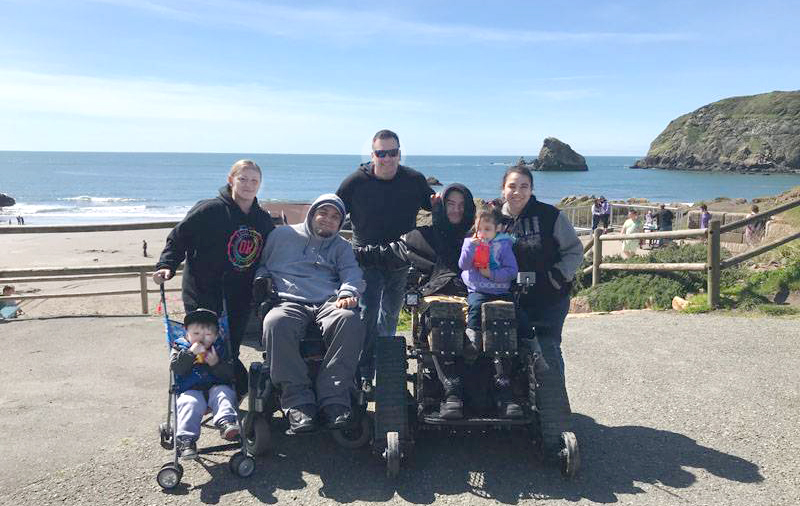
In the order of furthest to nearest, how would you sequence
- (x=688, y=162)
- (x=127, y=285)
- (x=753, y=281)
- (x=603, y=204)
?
(x=688, y=162) < (x=603, y=204) < (x=127, y=285) < (x=753, y=281)

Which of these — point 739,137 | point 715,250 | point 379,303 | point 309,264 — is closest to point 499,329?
point 309,264

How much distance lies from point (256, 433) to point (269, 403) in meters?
0.28

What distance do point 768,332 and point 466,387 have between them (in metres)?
4.81

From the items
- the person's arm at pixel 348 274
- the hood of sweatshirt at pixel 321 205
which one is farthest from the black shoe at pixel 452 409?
the hood of sweatshirt at pixel 321 205

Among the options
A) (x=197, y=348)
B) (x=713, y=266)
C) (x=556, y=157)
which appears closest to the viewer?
(x=197, y=348)

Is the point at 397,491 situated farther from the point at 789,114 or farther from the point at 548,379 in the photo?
the point at 789,114

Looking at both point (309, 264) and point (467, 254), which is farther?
point (309, 264)

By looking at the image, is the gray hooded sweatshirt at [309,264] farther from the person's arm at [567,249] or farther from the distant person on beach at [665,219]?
the distant person on beach at [665,219]

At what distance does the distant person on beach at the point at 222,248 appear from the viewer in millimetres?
4578

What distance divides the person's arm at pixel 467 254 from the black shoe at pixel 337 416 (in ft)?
3.85

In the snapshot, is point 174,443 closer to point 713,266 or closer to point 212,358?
point 212,358

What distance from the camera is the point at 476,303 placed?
4125mm


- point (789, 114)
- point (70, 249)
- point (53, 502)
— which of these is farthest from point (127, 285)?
point (789, 114)

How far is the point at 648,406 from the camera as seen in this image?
519 centimetres
